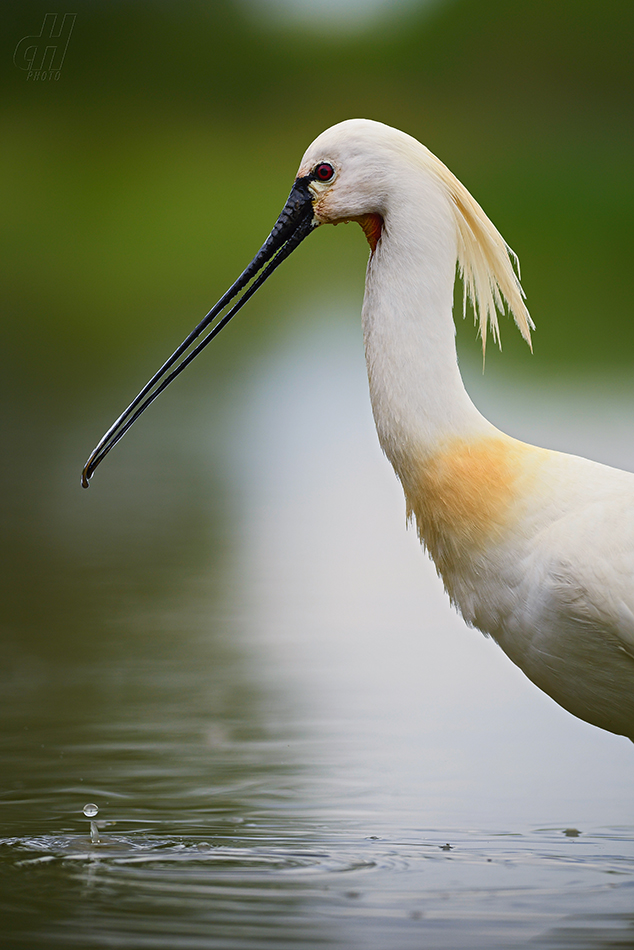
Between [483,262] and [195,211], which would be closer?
[483,262]

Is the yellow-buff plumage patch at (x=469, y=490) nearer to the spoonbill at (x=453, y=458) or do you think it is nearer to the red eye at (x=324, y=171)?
the spoonbill at (x=453, y=458)

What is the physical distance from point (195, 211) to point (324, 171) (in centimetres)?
1781

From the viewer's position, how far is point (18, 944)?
317 cm

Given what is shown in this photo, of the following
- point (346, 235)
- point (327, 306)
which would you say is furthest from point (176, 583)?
point (346, 235)

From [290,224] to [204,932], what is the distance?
170 centimetres

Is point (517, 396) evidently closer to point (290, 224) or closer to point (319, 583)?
point (319, 583)

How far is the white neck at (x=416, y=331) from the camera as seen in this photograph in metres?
3.54

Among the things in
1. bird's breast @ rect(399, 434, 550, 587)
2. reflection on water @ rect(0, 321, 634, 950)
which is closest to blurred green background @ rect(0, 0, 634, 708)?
reflection on water @ rect(0, 321, 634, 950)

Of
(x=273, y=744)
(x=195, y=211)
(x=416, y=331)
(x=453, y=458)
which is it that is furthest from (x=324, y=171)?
(x=195, y=211)

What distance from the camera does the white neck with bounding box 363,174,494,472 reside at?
139 inches

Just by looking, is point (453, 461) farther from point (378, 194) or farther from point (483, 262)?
point (378, 194)

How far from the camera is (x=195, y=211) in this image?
21062 millimetres

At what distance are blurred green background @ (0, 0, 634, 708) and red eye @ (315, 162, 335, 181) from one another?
2418mm

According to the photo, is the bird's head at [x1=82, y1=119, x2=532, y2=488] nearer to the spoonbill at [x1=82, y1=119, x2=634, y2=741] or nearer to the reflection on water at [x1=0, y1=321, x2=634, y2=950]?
the spoonbill at [x1=82, y1=119, x2=634, y2=741]
